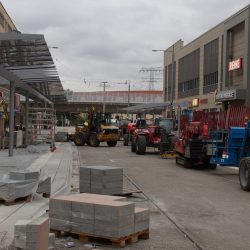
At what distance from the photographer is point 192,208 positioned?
11.9 metres

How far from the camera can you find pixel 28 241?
6582 millimetres

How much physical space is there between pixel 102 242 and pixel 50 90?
24.9m

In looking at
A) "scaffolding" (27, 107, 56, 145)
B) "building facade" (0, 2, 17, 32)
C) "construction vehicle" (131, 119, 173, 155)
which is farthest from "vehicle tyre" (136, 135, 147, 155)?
"building facade" (0, 2, 17, 32)

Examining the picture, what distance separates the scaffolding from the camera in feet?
112

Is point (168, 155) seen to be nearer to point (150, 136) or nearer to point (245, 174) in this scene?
point (150, 136)

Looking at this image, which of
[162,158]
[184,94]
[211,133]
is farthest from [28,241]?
[184,94]

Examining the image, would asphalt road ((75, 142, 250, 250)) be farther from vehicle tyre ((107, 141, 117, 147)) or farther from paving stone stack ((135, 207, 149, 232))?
vehicle tyre ((107, 141, 117, 147))

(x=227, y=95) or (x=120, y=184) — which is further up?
(x=227, y=95)

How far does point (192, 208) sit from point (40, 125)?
2339 centimetres

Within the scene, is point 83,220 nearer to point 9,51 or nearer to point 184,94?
point 9,51

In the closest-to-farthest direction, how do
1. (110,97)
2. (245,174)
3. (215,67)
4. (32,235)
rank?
(32,235), (245,174), (215,67), (110,97)

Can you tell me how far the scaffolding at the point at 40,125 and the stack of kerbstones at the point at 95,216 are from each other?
981 inches

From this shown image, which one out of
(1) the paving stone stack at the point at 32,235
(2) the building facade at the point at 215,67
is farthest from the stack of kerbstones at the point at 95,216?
(2) the building facade at the point at 215,67

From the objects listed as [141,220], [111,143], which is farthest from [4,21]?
[141,220]
